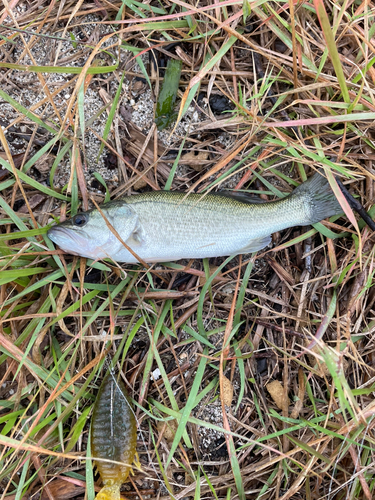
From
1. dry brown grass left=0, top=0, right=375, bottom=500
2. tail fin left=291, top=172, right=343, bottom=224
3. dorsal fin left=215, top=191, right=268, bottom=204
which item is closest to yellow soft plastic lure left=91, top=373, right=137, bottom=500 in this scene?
dry brown grass left=0, top=0, right=375, bottom=500

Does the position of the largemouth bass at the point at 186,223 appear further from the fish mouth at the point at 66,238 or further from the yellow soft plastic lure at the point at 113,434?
the yellow soft plastic lure at the point at 113,434

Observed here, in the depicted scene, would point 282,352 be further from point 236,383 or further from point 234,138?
point 234,138

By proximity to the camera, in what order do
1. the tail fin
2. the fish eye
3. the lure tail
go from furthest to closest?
the tail fin, the fish eye, the lure tail

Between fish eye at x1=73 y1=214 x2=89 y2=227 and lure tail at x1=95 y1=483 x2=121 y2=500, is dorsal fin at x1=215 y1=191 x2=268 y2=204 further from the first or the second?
lure tail at x1=95 y1=483 x2=121 y2=500

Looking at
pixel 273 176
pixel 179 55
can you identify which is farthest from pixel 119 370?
pixel 179 55

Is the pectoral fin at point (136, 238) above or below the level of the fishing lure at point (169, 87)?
below

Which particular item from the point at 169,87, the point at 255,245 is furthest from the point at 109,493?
the point at 169,87

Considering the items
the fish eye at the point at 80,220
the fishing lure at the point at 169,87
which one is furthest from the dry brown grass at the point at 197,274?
the fish eye at the point at 80,220
